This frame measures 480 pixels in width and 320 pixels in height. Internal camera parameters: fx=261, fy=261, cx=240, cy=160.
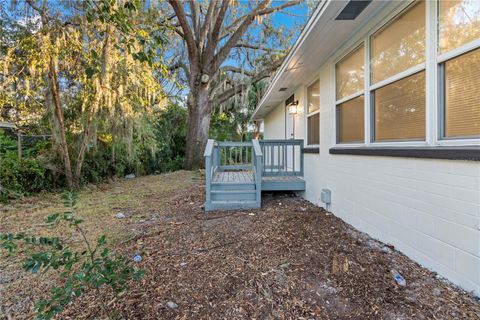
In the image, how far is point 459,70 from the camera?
6.36 feet

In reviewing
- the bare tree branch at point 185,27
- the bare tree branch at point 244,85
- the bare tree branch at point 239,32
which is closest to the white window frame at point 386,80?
the bare tree branch at point 185,27

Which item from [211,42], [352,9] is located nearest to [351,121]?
[352,9]

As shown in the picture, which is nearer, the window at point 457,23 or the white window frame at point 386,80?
the window at point 457,23

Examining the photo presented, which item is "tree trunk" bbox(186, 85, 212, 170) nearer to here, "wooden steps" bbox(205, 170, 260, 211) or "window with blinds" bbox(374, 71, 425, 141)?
"wooden steps" bbox(205, 170, 260, 211)

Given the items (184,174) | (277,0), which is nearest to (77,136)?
(184,174)

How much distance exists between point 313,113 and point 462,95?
316 cm

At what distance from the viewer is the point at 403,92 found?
251cm

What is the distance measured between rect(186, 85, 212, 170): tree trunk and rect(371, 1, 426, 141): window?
7052 mm

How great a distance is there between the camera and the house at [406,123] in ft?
6.07

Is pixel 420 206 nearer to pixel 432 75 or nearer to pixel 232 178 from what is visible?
pixel 432 75

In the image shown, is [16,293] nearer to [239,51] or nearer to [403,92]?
[403,92]

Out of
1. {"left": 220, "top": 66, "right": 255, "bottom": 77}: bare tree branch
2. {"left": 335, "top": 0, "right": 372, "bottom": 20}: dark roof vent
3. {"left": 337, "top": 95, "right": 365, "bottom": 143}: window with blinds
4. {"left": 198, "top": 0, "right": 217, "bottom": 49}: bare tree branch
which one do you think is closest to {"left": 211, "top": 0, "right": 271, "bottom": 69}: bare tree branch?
{"left": 198, "top": 0, "right": 217, "bottom": 49}: bare tree branch

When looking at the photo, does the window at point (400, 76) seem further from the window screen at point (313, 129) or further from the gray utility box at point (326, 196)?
the window screen at point (313, 129)

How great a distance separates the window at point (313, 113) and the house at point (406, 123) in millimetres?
583
